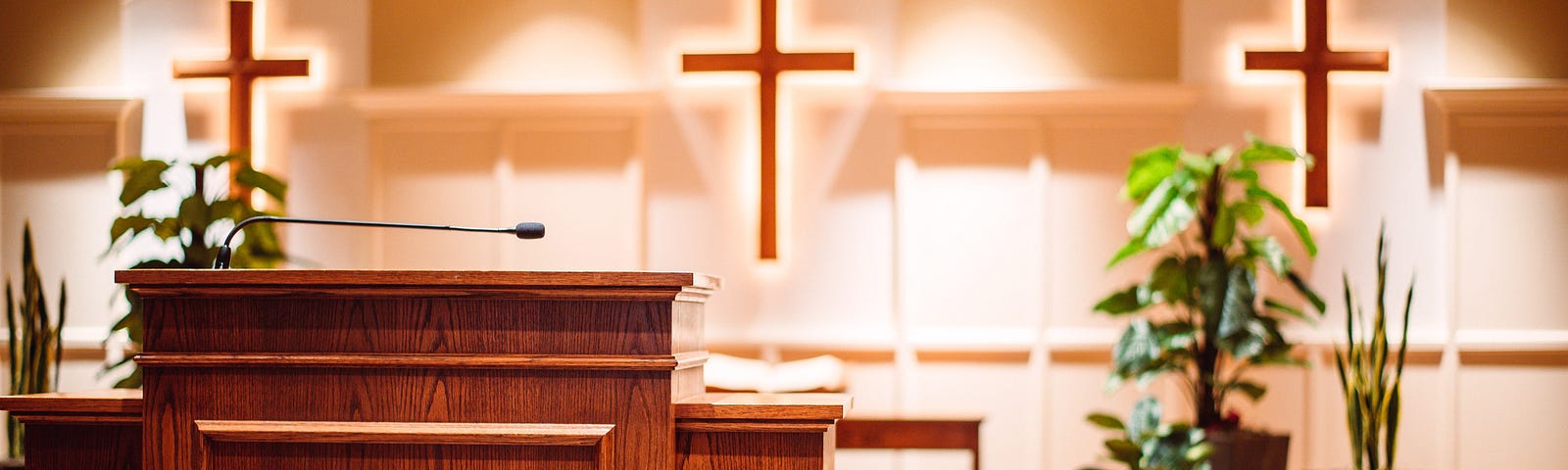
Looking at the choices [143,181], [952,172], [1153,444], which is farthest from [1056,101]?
[143,181]

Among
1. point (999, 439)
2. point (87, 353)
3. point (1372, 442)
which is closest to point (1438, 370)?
point (1372, 442)

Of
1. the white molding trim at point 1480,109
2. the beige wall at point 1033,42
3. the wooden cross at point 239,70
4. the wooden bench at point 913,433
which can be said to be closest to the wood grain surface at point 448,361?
the wooden bench at point 913,433

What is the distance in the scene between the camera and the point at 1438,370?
5.34 meters

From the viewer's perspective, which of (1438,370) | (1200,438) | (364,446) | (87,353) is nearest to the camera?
(364,446)

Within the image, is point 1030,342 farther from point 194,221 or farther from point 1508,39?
point 194,221

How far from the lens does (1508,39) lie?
5.38 meters

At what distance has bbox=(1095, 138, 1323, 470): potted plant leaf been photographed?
4645mm

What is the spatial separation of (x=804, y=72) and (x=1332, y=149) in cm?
222

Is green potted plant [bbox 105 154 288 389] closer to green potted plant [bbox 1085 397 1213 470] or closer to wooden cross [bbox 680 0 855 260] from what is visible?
wooden cross [bbox 680 0 855 260]

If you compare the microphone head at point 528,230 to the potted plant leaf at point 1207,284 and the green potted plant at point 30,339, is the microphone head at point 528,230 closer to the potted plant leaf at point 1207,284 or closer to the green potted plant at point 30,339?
the potted plant leaf at point 1207,284

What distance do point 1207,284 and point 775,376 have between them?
1.67 metres

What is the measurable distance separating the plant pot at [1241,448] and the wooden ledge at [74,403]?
11.6ft

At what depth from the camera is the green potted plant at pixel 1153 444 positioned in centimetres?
461

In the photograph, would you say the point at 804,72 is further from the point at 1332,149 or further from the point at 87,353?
the point at 87,353
